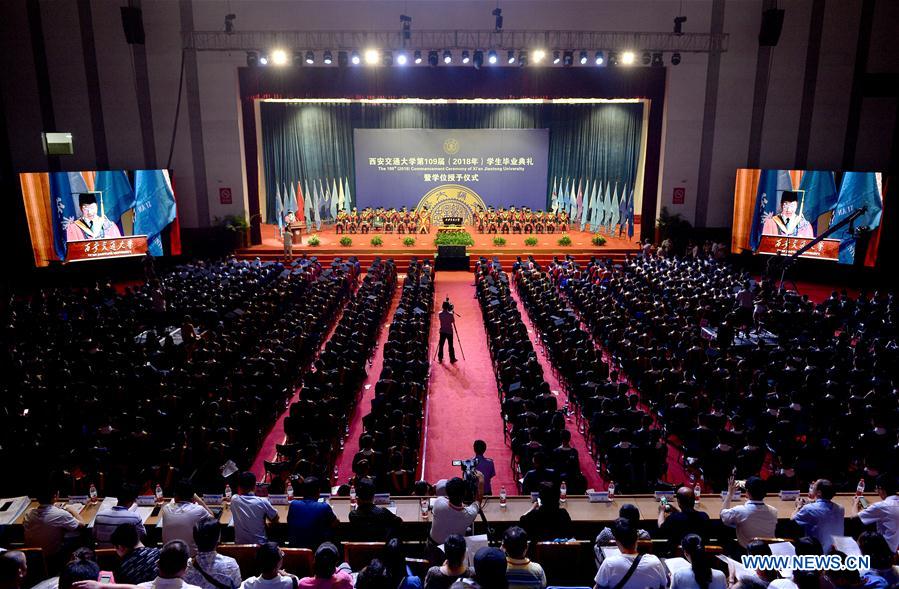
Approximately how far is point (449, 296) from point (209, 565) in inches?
518

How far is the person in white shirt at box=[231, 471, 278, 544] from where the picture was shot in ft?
15.2

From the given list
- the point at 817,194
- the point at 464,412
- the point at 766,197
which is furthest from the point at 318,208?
the point at 817,194

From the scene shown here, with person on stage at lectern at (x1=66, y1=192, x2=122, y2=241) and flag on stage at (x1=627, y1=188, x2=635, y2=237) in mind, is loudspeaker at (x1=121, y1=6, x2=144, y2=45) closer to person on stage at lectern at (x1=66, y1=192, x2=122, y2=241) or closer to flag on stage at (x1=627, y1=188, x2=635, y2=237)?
person on stage at lectern at (x1=66, y1=192, x2=122, y2=241)

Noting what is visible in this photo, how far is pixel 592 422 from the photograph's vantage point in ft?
24.2

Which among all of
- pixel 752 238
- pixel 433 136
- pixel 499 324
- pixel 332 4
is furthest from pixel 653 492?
pixel 433 136

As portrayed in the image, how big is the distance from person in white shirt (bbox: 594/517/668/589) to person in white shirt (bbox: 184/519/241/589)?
2.20 meters

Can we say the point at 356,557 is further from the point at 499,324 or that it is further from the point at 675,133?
the point at 675,133

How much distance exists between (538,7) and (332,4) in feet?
21.4

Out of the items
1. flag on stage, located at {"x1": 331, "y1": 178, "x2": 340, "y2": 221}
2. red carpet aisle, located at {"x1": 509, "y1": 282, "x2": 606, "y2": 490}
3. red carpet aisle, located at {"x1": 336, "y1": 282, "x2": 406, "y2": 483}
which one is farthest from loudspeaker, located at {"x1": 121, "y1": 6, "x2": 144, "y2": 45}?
red carpet aisle, located at {"x1": 509, "y1": 282, "x2": 606, "y2": 490}

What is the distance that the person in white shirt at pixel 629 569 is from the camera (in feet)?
11.3

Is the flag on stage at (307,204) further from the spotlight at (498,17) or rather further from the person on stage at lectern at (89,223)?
the spotlight at (498,17)

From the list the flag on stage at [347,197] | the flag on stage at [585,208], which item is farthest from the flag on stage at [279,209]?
the flag on stage at [585,208]

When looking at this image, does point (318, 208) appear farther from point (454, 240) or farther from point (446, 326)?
point (446, 326)

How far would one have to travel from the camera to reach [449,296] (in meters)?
16.7
